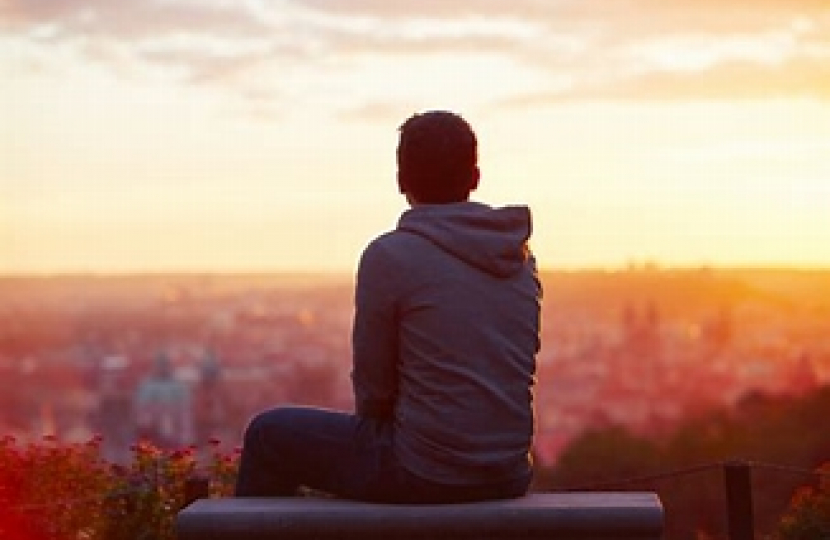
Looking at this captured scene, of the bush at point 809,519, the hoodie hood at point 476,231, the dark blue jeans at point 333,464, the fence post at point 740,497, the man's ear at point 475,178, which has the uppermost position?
the man's ear at point 475,178

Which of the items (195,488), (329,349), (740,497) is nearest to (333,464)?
(195,488)

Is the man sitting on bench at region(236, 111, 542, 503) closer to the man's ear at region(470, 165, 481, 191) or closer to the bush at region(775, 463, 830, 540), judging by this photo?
the man's ear at region(470, 165, 481, 191)

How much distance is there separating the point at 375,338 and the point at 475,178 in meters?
0.57

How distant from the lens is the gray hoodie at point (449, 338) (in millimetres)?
5418

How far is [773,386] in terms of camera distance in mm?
20219

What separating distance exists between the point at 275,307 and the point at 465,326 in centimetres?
2680

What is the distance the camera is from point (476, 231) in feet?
18.0

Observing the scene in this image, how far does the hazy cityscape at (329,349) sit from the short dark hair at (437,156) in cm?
1190

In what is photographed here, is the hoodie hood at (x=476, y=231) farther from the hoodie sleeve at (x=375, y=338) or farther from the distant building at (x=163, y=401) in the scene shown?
the distant building at (x=163, y=401)

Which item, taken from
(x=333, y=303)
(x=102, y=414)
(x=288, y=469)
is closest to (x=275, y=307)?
(x=333, y=303)

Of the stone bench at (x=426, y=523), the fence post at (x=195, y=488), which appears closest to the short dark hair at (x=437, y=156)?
the stone bench at (x=426, y=523)

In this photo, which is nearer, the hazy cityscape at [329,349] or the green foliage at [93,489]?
the green foliage at [93,489]

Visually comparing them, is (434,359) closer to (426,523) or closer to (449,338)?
(449,338)

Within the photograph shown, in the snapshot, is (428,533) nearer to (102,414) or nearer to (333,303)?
(102,414)
